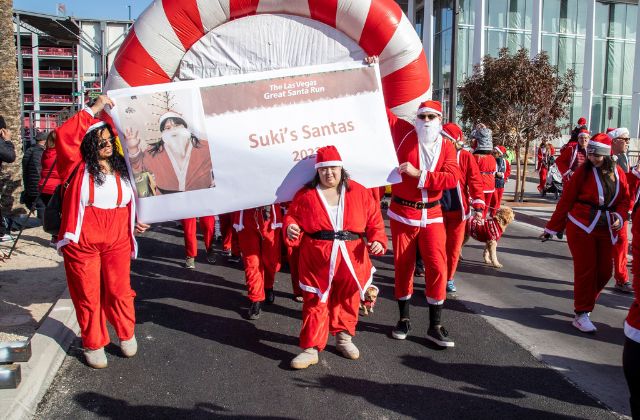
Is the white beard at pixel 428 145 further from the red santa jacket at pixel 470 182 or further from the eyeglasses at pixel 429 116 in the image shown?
the red santa jacket at pixel 470 182

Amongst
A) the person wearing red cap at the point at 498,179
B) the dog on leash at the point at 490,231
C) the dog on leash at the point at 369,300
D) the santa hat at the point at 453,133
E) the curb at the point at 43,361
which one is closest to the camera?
the curb at the point at 43,361

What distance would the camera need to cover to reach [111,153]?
442cm

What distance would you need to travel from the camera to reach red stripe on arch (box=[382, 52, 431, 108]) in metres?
5.00

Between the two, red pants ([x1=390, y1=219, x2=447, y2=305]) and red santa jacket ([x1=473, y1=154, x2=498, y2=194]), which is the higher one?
red santa jacket ([x1=473, y1=154, x2=498, y2=194])

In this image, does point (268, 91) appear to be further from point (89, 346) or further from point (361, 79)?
point (89, 346)

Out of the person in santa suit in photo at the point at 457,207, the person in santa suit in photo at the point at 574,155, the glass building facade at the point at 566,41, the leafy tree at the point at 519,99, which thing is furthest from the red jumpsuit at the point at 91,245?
the glass building facade at the point at 566,41

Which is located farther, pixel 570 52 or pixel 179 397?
pixel 570 52

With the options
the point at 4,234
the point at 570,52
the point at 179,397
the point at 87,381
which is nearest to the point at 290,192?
the point at 179,397

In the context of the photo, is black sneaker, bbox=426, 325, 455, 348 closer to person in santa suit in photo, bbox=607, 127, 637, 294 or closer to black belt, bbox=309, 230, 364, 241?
black belt, bbox=309, 230, 364, 241

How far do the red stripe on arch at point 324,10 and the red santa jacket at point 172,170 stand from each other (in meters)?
1.34

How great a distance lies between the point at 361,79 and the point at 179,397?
106 inches

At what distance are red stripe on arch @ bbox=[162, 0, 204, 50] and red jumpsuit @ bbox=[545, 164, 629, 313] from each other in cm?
368

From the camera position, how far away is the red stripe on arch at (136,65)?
4586 millimetres

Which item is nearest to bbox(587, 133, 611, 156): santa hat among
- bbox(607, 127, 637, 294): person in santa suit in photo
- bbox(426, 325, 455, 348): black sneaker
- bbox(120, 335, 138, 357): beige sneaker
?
bbox(607, 127, 637, 294): person in santa suit in photo
